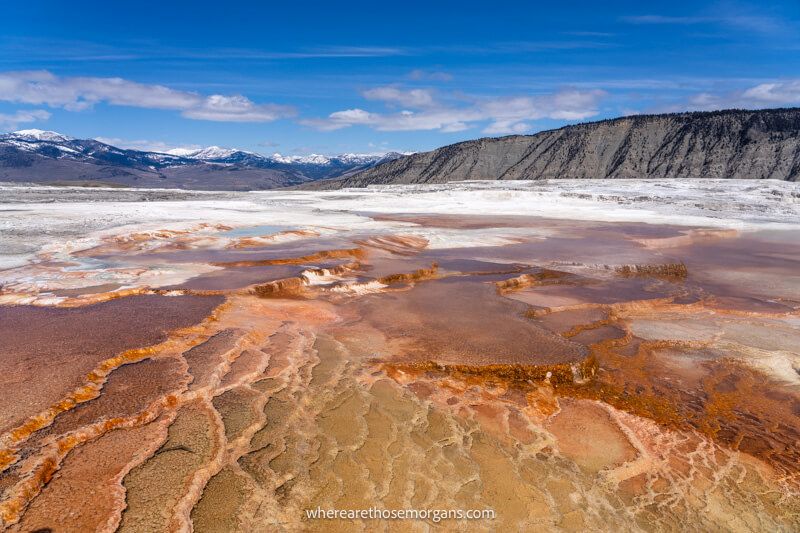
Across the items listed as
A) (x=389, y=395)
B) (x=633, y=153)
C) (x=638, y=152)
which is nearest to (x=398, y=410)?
(x=389, y=395)

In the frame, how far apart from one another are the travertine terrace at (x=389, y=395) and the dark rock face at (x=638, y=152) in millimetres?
54401

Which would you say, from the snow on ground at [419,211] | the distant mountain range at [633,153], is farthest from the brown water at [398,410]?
the distant mountain range at [633,153]

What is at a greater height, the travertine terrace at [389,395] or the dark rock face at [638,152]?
the dark rock face at [638,152]

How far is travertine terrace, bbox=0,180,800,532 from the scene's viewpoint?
331 cm

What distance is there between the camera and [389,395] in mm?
4797

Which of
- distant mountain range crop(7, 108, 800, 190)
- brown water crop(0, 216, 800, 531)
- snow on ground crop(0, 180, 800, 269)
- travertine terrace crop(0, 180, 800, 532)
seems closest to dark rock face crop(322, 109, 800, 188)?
distant mountain range crop(7, 108, 800, 190)

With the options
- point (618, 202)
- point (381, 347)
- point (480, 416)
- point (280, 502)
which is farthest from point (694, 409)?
point (618, 202)

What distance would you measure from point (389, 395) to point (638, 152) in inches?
2681

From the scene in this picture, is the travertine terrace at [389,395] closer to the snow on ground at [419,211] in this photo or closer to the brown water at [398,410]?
the brown water at [398,410]

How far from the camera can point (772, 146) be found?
53.6 m

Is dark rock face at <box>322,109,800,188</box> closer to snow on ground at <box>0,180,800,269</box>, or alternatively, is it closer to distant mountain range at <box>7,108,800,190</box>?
distant mountain range at <box>7,108,800,190</box>

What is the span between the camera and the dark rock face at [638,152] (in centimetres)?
5397

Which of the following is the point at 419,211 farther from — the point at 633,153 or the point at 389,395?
the point at 633,153

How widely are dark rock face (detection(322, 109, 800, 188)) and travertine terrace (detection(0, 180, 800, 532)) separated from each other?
54401mm
